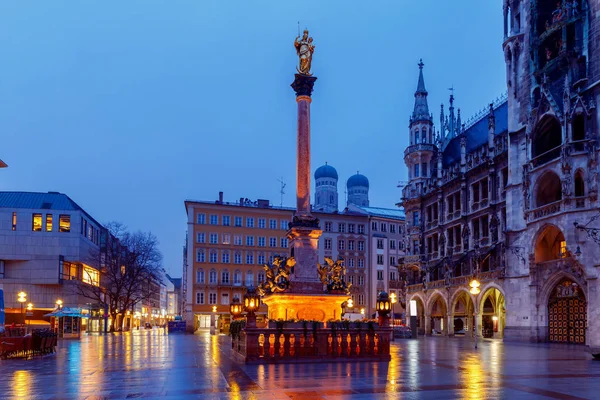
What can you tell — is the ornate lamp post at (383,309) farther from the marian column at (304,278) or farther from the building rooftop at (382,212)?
the building rooftop at (382,212)

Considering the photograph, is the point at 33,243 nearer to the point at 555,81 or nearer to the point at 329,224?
the point at 329,224

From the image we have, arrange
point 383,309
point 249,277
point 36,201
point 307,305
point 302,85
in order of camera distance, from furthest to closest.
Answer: point 249,277 → point 36,201 → point 302,85 → point 307,305 → point 383,309

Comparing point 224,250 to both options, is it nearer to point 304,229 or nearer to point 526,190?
point 526,190

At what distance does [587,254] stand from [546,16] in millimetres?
19890

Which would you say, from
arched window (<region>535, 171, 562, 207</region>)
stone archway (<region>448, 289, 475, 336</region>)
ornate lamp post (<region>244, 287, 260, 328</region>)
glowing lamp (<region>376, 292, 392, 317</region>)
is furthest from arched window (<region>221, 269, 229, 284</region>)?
ornate lamp post (<region>244, 287, 260, 328</region>)

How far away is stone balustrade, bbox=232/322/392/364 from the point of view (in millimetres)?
24422

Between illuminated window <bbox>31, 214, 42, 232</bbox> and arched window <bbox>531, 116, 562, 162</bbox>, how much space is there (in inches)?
2136

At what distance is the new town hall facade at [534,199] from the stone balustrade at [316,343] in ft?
64.5

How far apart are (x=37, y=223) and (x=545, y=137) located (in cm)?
5547

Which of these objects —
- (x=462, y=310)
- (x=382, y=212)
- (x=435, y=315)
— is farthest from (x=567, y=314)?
(x=382, y=212)

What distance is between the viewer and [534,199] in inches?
1914

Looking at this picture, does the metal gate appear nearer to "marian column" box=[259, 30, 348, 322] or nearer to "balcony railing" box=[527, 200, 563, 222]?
"balcony railing" box=[527, 200, 563, 222]

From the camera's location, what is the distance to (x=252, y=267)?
97438 mm

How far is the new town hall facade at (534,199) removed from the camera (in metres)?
43.2
